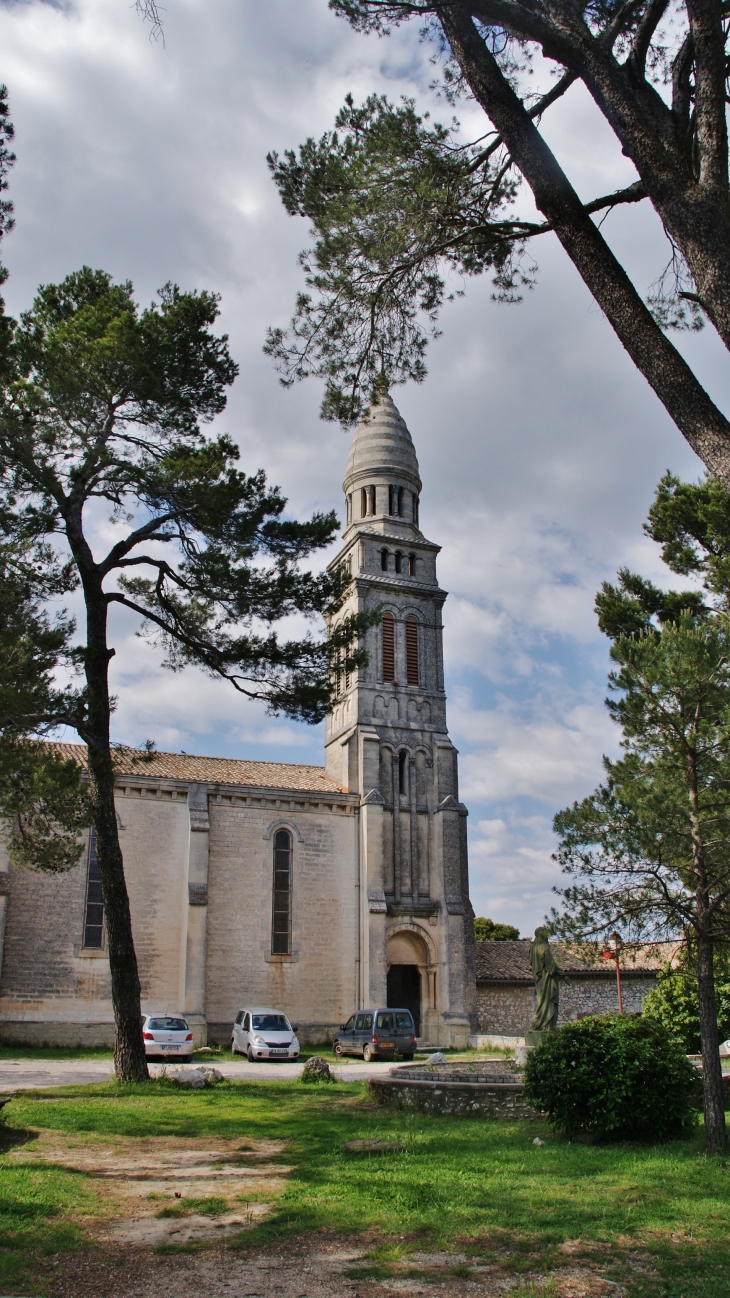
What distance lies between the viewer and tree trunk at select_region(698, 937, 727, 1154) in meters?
9.28

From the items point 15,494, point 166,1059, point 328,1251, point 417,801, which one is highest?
point 15,494

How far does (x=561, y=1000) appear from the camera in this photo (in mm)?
30797

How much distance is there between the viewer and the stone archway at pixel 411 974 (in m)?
29.3

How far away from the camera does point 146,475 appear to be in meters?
14.0

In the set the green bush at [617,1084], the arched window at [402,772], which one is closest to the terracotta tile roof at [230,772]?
the arched window at [402,772]

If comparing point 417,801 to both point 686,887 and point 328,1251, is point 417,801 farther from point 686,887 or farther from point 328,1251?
point 328,1251

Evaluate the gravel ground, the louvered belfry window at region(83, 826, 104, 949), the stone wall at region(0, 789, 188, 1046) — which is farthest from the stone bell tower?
the louvered belfry window at region(83, 826, 104, 949)

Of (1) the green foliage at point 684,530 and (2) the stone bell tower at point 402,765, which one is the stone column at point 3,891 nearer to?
(2) the stone bell tower at point 402,765

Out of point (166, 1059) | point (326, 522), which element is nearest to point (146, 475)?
point (326, 522)

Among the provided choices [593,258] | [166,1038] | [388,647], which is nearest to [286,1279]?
[593,258]

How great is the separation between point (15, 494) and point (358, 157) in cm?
778

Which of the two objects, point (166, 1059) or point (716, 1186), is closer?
point (716, 1186)

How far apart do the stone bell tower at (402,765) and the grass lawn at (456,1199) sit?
55.9 feet

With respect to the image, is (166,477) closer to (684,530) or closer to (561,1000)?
(684,530)
